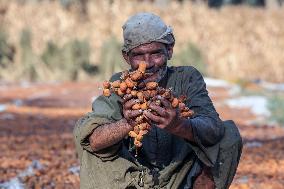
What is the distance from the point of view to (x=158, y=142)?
350cm

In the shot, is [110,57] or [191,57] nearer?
[110,57]

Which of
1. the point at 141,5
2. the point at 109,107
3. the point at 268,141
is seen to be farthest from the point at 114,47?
the point at 109,107

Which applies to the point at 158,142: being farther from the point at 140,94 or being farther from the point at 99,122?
the point at 140,94

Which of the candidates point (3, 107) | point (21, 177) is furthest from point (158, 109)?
point (3, 107)

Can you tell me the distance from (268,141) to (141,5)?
49.5 ft

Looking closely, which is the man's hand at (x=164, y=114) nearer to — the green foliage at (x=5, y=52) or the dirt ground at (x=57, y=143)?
the dirt ground at (x=57, y=143)

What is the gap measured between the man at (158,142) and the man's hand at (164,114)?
19 centimetres

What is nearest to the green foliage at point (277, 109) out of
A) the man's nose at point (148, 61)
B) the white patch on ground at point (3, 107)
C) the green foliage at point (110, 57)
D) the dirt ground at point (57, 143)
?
the dirt ground at point (57, 143)

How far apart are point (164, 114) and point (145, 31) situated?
600mm

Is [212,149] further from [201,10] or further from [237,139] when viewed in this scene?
[201,10]

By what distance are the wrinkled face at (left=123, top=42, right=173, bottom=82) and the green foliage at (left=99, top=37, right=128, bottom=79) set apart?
1540cm

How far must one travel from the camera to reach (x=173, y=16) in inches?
894

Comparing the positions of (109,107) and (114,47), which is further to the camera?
(114,47)

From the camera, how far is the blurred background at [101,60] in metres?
10.4
